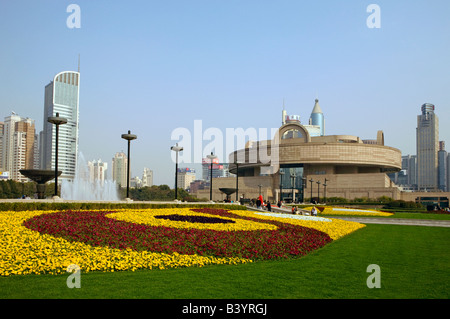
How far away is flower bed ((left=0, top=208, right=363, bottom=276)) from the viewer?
323 inches

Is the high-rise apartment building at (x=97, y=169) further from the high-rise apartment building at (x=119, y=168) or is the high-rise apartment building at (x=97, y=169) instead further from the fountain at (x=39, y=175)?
the fountain at (x=39, y=175)

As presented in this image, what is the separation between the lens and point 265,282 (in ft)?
23.2

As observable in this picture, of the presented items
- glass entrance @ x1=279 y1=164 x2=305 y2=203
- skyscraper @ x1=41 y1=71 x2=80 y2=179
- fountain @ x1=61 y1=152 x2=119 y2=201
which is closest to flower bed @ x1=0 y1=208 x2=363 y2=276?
fountain @ x1=61 y1=152 x2=119 y2=201

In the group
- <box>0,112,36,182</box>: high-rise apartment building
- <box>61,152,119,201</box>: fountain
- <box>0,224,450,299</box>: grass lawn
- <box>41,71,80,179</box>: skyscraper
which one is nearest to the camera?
<box>0,224,450,299</box>: grass lawn

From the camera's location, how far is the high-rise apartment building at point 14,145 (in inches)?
5344

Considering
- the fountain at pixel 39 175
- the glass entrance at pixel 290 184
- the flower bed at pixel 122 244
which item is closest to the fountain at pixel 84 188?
the fountain at pixel 39 175

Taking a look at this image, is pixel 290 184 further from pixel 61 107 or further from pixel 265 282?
pixel 61 107

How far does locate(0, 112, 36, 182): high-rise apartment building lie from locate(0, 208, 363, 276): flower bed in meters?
139

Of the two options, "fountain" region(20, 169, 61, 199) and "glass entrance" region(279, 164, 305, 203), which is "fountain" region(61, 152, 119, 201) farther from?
"glass entrance" region(279, 164, 305, 203)

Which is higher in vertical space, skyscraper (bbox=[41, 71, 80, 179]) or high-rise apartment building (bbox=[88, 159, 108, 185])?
skyscraper (bbox=[41, 71, 80, 179])

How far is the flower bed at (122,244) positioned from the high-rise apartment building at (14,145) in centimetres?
13869

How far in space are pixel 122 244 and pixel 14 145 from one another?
145 m
